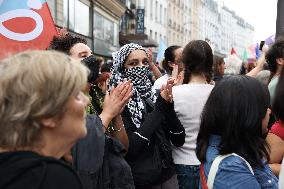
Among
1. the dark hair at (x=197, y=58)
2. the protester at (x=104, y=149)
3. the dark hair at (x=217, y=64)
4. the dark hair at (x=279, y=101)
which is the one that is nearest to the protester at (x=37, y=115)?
the protester at (x=104, y=149)

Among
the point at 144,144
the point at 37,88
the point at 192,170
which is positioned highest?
the point at 37,88

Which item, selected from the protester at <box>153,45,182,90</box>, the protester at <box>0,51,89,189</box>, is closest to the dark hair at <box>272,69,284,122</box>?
the protester at <box>0,51,89,189</box>

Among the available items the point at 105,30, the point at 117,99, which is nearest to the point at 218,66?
the point at 117,99

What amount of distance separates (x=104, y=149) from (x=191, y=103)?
3.87 ft

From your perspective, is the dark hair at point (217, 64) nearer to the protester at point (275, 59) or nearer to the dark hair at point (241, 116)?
the protester at point (275, 59)

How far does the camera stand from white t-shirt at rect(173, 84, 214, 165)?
351cm

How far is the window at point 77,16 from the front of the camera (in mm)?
18500

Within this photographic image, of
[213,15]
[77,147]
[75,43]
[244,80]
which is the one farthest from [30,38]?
[213,15]

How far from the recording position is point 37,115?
56.8 inches

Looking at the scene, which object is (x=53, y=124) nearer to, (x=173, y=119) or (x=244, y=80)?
(x=244, y=80)

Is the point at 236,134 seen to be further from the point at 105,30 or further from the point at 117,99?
the point at 105,30

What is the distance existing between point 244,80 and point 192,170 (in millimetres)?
1376

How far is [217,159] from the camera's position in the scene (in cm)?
212

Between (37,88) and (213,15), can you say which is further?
(213,15)
